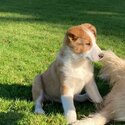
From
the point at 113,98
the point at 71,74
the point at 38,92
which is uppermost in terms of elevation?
the point at 71,74

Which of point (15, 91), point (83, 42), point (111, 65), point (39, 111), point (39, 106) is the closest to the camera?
point (83, 42)

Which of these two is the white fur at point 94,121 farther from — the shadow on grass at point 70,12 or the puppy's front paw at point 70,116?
the shadow on grass at point 70,12

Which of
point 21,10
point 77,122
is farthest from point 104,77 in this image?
point 21,10

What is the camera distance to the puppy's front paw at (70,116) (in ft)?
14.8

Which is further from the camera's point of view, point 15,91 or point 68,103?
point 15,91

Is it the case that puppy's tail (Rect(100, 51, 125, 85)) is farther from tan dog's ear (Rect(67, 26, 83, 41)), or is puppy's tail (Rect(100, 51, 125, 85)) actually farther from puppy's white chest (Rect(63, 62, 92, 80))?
tan dog's ear (Rect(67, 26, 83, 41))

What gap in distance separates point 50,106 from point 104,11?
30.7 ft

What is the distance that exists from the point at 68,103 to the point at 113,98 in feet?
1.59

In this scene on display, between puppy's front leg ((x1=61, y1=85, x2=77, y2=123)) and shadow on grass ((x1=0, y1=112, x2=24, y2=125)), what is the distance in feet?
1.55

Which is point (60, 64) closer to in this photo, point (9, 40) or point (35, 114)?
point (35, 114)

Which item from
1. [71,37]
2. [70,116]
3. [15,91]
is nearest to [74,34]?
[71,37]

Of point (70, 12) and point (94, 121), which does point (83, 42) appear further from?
point (70, 12)

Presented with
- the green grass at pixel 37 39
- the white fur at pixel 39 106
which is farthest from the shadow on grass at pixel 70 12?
the white fur at pixel 39 106

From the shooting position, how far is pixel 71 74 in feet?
15.7
